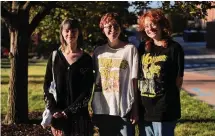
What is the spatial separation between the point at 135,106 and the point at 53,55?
84 centimetres

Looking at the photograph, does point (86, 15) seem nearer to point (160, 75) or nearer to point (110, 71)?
point (110, 71)

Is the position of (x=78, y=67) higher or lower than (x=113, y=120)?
higher

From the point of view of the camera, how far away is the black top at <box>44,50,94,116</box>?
3.56 metres

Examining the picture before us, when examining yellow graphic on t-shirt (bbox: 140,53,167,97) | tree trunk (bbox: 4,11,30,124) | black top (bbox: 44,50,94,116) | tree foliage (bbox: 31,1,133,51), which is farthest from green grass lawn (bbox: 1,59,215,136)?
black top (bbox: 44,50,94,116)

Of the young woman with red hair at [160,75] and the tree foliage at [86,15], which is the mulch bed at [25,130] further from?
the young woman with red hair at [160,75]

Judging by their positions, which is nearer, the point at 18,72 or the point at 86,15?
the point at 18,72

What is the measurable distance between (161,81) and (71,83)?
0.76 meters

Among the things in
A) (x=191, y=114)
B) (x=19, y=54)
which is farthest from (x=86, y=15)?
(x=191, y=114)

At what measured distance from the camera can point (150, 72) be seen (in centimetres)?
354

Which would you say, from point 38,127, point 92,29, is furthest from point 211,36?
point 38,127

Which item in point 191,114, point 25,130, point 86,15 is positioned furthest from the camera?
point 86,15

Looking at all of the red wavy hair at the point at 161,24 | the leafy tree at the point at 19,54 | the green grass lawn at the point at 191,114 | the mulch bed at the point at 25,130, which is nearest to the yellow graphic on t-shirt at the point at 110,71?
the red wavy hair at the point at 161,24

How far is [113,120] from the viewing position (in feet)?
Answer: 12.5

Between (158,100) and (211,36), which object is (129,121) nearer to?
(158,100)
